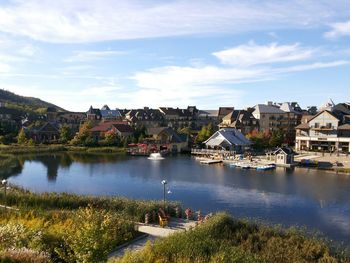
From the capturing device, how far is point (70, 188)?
3325cm

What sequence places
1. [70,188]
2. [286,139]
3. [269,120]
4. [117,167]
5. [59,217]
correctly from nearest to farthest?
[59,217] < [70,188] < [117,167] < [286,139] < [269,120]

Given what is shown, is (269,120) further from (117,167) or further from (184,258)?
(184,258)

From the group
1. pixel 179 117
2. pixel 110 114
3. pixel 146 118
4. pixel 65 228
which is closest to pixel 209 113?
pixel 179 117

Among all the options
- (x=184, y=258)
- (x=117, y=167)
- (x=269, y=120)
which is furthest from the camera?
(x=269, y=120)

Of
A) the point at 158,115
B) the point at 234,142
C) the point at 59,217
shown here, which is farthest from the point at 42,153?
the point at 59,217

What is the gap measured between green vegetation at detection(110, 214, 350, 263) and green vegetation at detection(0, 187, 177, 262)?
141cm

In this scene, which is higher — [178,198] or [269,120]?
[269,120]

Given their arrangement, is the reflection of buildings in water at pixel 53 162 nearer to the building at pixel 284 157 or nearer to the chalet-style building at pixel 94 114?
the building at pixel 284 157

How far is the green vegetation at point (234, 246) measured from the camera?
484 inches

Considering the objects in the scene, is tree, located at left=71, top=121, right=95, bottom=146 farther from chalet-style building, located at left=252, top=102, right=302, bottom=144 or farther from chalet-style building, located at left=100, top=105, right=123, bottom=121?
chalet-style building, located at left=252, top=102, right=302, bottom=144

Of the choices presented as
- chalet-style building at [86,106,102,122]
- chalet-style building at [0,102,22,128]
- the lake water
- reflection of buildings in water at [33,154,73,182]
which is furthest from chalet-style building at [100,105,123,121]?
the lake water

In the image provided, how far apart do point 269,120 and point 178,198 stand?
51600 millimetres

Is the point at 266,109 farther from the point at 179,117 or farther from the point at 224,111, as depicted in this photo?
the point at 179,117

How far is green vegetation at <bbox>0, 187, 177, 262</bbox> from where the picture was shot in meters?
10.0
